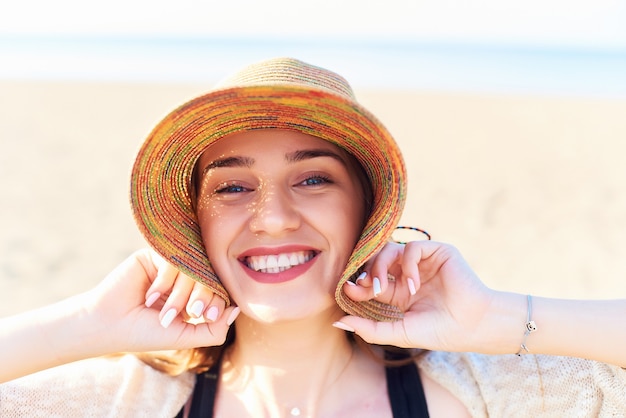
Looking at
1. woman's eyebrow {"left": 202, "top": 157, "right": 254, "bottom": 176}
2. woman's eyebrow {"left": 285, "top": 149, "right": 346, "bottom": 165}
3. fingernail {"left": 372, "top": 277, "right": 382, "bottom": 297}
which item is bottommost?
fingernail {"left": 372, "top": 277, "right": 382, "bottom": 297}

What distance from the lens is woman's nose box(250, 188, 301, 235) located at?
2168 mm

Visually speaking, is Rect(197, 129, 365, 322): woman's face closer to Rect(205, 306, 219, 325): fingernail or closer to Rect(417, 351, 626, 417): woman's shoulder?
Rect(205, 306, 219, 325): fingernail

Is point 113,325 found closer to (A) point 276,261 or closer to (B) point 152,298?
(B) point 152,298

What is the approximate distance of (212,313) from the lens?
7.30 ft

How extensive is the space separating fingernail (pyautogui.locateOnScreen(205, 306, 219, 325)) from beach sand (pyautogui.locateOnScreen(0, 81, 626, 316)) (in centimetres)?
236

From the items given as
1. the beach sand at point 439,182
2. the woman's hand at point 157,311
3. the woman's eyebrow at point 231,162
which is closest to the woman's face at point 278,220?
the woman's eyebrow at point 231,162

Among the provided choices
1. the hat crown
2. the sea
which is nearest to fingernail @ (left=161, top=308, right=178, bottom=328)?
the hat crown

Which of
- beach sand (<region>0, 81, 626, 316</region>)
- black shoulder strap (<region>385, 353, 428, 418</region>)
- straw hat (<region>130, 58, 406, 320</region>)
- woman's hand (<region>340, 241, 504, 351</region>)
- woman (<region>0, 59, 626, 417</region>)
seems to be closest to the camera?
straw hat (<region>130, 58, 406, 320</region>)

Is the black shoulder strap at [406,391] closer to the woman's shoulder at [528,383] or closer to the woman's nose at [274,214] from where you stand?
the woman's shoulder at [528,383]

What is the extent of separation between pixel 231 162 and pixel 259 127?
173 millimetres

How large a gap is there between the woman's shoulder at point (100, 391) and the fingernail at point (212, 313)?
1.55 feet

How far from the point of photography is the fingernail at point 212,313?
2.22 metres

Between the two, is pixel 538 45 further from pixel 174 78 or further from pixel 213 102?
pixel 213 102

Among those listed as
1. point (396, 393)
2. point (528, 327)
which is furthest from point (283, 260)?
point (528, 327)
